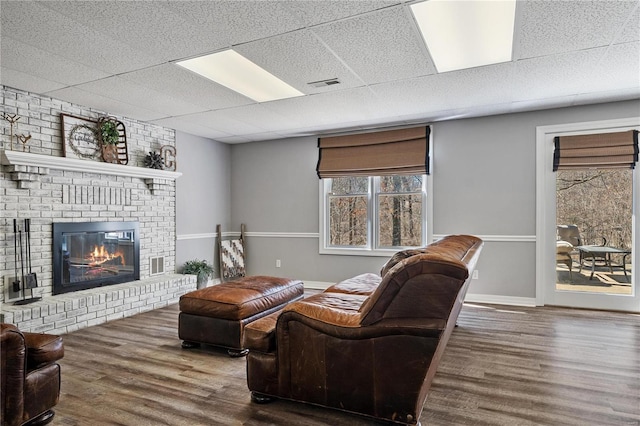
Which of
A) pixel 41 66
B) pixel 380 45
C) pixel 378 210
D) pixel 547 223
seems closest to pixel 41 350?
pixel 41 66

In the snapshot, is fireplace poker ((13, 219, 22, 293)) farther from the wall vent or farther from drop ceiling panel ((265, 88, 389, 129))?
drop ceiling panel ((265, 88, 389, 129))

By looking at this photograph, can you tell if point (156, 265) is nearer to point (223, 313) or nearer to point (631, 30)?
point (223, 313)

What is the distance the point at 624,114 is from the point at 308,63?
12.2 feet

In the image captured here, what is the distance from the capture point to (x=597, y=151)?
4312 millimetres

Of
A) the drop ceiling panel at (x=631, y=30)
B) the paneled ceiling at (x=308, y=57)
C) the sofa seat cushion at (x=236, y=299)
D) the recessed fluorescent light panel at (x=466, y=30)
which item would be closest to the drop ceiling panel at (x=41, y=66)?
the paneled ceiling at (x=308, y=57)

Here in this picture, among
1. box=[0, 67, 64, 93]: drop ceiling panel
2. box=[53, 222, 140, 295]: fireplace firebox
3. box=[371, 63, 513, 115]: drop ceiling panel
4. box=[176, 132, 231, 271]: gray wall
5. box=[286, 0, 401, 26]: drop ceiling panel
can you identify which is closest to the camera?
box=[286, 0, 401, 26]: drop ceiling panel

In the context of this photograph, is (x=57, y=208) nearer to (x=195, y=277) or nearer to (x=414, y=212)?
(x=195, y=277)

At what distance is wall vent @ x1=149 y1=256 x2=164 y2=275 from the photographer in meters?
5.05

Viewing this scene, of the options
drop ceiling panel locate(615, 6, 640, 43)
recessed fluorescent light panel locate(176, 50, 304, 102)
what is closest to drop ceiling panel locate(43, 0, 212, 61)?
recessed fluorescent light panel locate(176, 50, 304, 102)

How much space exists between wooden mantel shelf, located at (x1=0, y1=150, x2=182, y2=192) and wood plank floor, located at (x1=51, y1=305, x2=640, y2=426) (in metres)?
1.61

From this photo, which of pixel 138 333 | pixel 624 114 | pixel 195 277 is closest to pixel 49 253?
pixel 138 333

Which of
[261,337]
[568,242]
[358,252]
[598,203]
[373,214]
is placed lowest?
[261,337]

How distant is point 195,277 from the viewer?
17.3 ft

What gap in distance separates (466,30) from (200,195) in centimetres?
451
